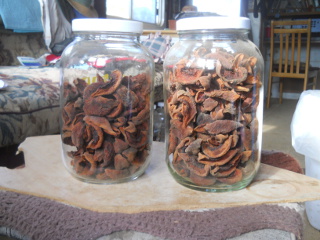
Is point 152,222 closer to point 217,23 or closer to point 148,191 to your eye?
point 148,191

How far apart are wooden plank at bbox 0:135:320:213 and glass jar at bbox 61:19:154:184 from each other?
3cm

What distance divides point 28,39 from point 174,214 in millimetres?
2034

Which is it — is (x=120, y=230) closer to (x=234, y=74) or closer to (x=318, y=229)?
(x=234, y=74)

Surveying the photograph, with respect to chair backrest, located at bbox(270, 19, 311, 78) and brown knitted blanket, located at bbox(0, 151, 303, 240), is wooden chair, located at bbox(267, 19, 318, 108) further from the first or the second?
brown knitted blanket, located at bbox(0, 151, 303, 240)

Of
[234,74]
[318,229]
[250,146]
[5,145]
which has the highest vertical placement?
[234,74]

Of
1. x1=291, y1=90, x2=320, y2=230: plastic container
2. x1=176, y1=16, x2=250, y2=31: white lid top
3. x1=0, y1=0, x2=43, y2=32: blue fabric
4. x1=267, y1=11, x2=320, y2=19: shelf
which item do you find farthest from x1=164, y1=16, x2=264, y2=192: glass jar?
x1=267, y1=11, x2=320, y2=19: shelf

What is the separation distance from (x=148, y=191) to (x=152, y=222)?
0.27ft

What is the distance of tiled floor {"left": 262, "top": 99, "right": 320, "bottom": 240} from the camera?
199 cm

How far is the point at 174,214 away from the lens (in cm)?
42

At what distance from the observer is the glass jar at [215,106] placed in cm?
45

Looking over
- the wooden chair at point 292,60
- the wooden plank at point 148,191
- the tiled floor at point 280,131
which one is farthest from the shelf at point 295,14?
the wooden plank at point 148,191

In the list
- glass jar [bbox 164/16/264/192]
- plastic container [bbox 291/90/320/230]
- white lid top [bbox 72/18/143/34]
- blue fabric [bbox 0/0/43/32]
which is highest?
blue fabric [bbox 0/0/43/32]

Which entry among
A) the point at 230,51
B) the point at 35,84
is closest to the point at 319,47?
the point at 35,84

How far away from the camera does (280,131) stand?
8.68 feet
